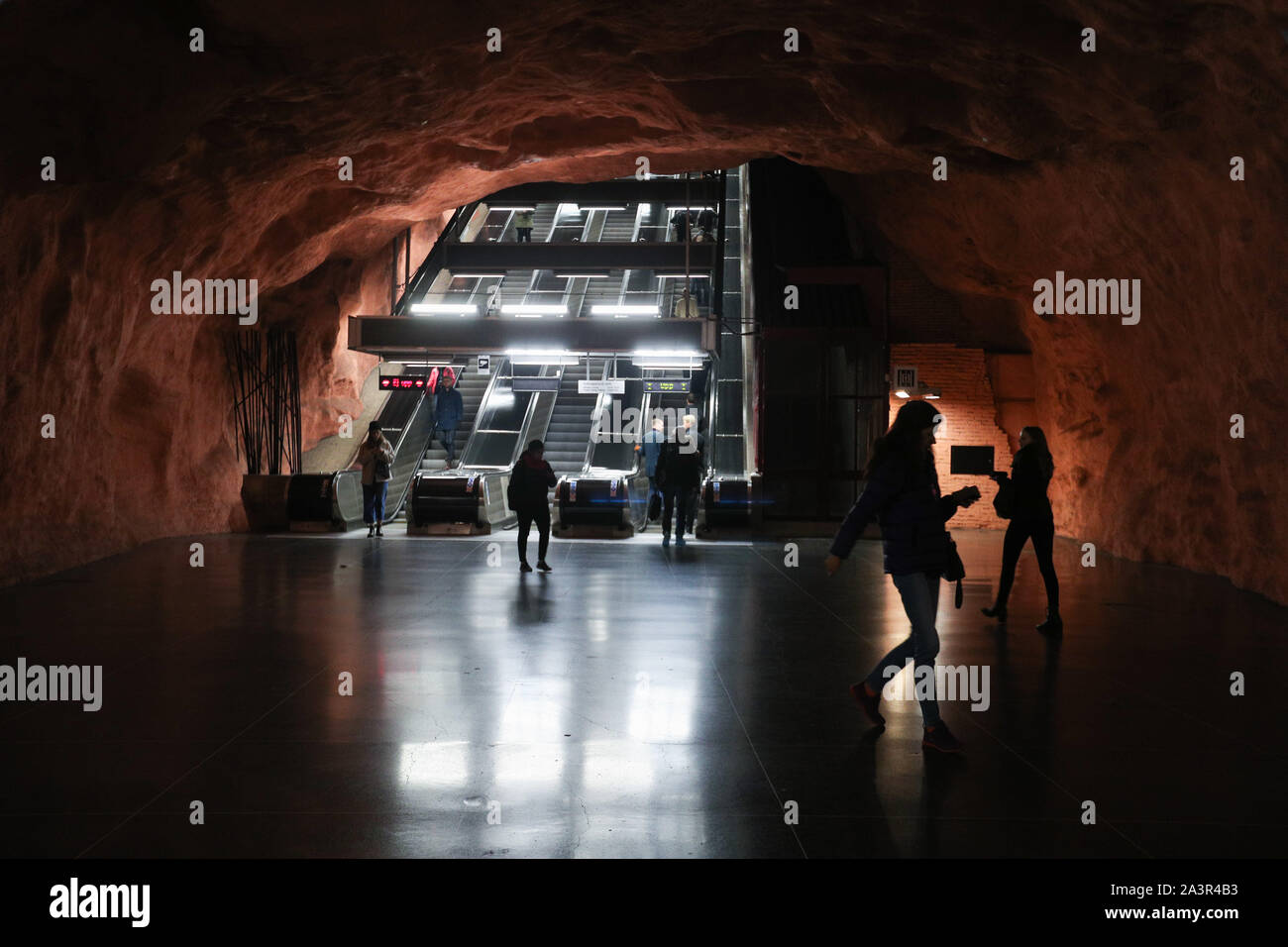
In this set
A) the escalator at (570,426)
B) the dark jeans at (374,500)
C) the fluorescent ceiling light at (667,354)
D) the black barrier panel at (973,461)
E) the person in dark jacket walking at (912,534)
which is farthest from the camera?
the escalator at (570,426)

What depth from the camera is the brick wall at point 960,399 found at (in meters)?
18.9

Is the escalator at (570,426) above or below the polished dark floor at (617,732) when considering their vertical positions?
above

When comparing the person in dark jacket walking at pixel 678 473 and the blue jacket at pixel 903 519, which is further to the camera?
the person in dark jacket walking at pixel 678 473

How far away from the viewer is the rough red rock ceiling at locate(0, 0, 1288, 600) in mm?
8875

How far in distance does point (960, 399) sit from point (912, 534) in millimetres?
14893

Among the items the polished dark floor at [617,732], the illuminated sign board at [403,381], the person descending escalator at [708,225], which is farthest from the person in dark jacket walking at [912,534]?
the person descending escalator at [708,225]

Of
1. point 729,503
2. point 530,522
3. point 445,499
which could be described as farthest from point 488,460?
point 530,522

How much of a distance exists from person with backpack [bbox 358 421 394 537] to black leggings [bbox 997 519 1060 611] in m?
10.8

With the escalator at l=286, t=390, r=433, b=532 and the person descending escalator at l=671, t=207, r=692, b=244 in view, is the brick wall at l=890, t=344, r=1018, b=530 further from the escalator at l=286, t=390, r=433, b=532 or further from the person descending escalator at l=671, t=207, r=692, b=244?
the escalator at l=286, t=390, r=433, b=532

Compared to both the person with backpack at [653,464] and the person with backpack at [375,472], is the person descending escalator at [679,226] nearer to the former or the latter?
the person with backpack at [653,464]

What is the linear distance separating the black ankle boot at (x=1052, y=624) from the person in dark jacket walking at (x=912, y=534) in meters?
3.24

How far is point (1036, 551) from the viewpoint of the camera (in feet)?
26.7
